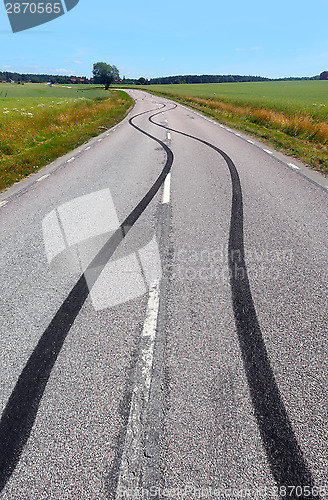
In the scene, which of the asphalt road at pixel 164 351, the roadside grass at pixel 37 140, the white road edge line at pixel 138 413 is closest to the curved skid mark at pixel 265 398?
the asphalt road at pixel 164 351

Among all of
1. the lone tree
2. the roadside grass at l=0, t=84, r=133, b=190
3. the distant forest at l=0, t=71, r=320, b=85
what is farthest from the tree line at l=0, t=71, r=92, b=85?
the roadside grass at l=0, t=84, r=133, b=190

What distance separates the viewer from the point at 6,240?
447 cm

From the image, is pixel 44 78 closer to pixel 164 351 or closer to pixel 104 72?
pixel 104 72

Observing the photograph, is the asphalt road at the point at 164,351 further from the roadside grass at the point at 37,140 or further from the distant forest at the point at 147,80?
the distant forest at the point at 147,80

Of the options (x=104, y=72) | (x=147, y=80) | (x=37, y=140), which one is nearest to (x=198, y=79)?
(x=147, y=80)

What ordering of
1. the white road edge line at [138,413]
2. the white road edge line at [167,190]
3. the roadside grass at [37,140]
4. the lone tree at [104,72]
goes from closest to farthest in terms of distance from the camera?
the white road edge line at [138,413]
the white road edge line at [167,190]
the roadside grass at [37,140]
the lone tree at [104,72]

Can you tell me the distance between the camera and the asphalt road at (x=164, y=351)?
1.74 meters

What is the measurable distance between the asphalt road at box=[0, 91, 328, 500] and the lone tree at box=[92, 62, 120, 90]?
117423 mm

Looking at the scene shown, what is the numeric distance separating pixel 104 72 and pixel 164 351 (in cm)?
12151

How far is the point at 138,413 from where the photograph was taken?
204 centimetres

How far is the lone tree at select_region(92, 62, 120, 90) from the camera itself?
332ft

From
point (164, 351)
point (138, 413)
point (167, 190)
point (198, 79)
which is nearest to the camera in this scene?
point (138, 413)

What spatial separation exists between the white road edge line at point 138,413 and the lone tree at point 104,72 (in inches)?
4755

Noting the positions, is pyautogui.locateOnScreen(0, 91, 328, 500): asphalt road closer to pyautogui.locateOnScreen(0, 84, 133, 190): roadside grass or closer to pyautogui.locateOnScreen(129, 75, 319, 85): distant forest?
pyautogui.locateOnScreen(0, 84, 133, 190): roadside grass
